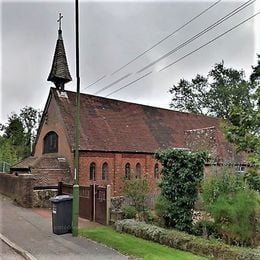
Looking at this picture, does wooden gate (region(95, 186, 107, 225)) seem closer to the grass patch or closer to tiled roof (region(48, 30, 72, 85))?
the grass patch

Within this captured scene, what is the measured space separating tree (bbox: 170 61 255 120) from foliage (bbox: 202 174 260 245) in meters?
45.2

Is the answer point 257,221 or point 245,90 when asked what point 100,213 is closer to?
point 257,221

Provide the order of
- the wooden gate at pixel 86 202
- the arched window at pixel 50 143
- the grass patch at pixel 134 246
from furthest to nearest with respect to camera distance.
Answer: the arched window at pixel 50 143
the wooden gate at pixel 86 202
the grass patch at pixel 134 246

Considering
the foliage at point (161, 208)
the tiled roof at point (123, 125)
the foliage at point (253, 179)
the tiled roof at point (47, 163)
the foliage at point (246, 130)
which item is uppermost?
the tiled roof at point (123, 125)

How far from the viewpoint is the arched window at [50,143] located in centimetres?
3173

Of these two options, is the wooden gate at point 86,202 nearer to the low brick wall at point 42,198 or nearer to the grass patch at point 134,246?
the grass patch at point 134,246

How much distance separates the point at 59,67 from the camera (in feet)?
111

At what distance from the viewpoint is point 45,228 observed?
50.2ft

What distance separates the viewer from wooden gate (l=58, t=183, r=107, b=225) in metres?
17.0

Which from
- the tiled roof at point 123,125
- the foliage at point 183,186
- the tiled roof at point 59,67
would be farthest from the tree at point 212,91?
the foliage at point 183,186

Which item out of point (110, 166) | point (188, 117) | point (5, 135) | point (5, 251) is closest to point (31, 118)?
point (5, 135)

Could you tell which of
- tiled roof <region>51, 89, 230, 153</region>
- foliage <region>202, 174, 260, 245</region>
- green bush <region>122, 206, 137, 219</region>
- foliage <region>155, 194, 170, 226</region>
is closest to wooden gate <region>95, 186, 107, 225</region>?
green bush <region>122, 206, 137, 219</region>

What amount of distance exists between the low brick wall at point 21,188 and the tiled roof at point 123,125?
5.99m

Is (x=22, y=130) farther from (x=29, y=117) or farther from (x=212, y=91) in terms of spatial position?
(x=212, y=91)
